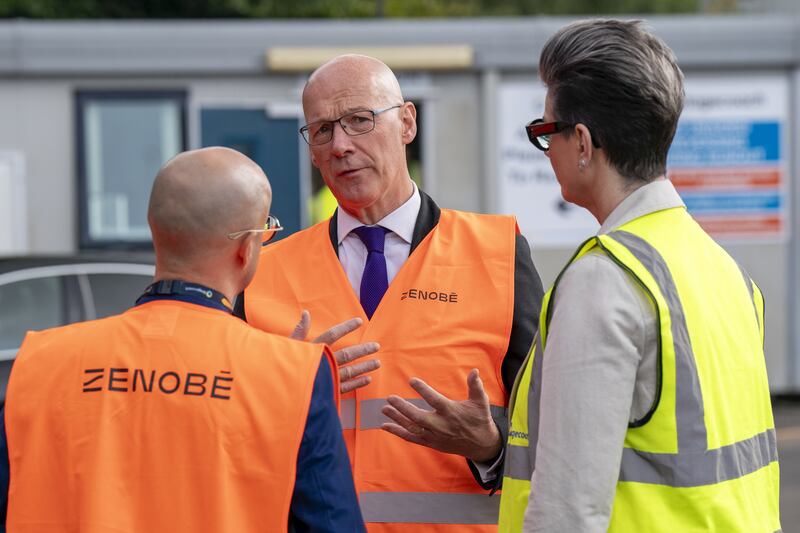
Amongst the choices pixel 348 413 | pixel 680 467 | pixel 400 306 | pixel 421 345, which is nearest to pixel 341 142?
pixel 400 306

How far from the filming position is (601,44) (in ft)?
6.72

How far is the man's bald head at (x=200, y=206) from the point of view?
204 cm

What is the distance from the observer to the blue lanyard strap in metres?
2.04

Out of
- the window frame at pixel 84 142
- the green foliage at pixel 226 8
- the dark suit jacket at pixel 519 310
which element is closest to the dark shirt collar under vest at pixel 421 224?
the dark suit jacket at pixel 519 310

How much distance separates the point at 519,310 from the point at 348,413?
47 cm

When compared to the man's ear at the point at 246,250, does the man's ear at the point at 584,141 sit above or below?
above

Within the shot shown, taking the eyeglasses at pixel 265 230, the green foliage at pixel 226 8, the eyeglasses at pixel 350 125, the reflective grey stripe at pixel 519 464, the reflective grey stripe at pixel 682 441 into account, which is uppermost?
the green foliage at pixel 226 8

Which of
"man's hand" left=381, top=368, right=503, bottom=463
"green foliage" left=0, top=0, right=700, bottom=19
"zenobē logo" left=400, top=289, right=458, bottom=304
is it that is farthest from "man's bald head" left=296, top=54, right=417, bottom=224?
"green foliage" left=0, top=0, right=700, bottom=19

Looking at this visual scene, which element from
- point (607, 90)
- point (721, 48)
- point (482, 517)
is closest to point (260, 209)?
point (607, 90)

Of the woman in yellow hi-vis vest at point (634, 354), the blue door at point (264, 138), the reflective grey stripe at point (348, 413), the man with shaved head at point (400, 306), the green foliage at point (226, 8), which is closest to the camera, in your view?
the woman in yellow hi-vis vest at point (634, 354)

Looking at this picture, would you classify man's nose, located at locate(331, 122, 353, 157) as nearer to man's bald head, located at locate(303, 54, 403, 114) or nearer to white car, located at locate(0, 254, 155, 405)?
man's bald head, located at locate(303, 54, 403, 114)

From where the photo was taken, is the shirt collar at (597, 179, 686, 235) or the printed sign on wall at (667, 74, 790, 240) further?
the printed sign on wall at (667, 74, 790, 240)

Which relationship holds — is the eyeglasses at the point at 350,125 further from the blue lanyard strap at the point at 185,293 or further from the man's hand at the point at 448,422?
the blue lanyard strap at the point at 185,293

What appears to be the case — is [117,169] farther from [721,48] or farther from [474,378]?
[474,378]
